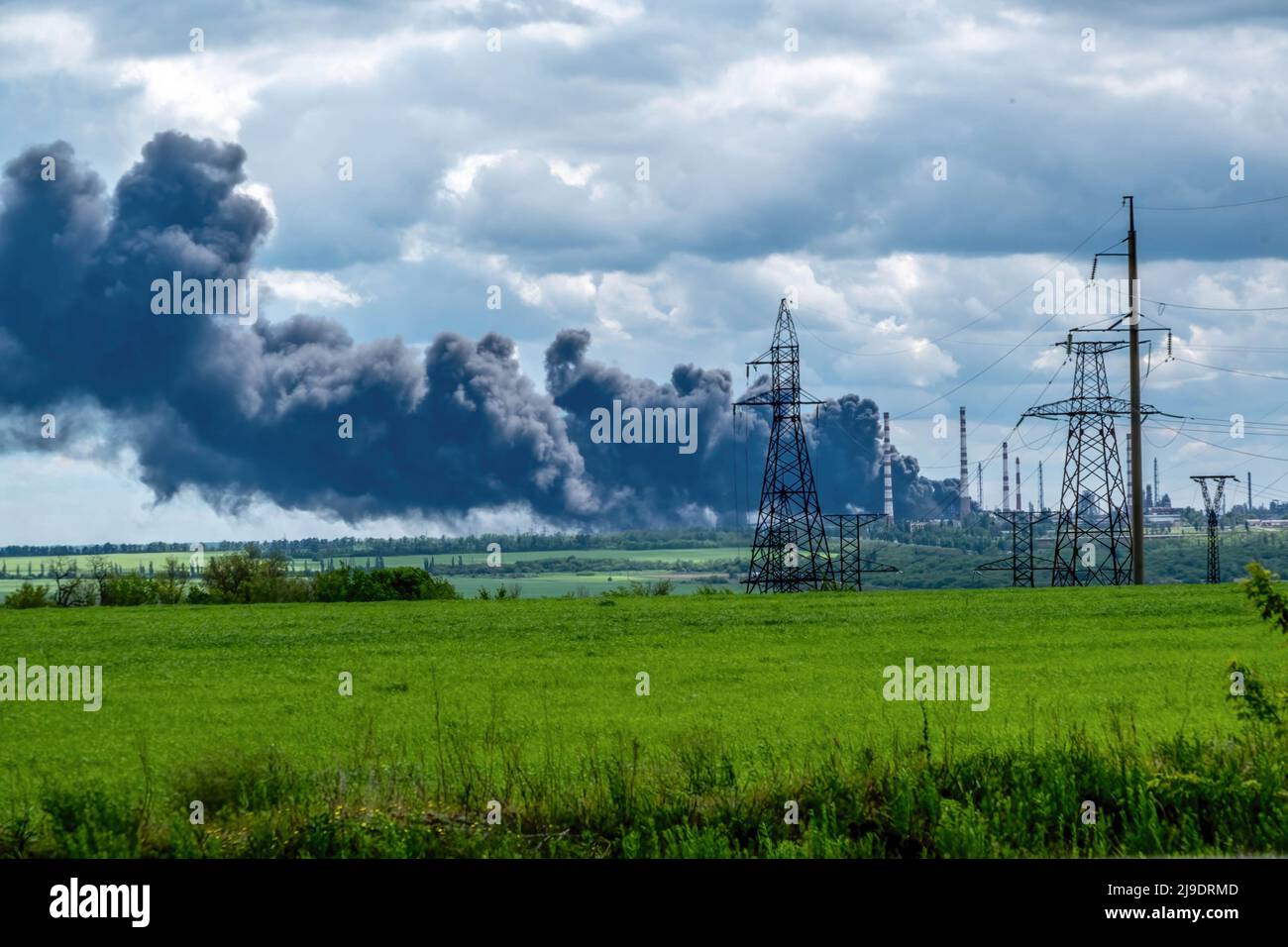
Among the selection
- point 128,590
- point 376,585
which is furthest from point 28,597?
point 376,585

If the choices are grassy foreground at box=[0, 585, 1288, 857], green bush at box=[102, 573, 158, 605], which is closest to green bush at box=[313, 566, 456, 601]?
green bush at box=[102, 573, 158, 605]

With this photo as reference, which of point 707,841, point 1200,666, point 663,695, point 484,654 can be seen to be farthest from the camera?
point 484,654

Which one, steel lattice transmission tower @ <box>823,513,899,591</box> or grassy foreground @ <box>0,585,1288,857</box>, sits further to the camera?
steel lattice transmission tower @ <box>823,513,899,591</box>

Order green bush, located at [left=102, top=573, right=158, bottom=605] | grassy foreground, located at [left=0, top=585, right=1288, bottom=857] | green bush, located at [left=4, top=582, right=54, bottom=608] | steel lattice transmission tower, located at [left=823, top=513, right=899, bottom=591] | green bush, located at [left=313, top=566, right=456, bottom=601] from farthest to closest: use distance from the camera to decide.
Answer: steel lattice transmission tower, located at [left=823, top=513, right=899, bottom=591] < green bush, located at [left=102, top=573, right=158, bottom=605] < green bush, located at [left=313, top=566, right=456, bottom=601] < green bush, located at [left=4, top=582, right=54, bottom=608] < grassy foreground, located at [left=0, top=585, right=1288, bottom=857]

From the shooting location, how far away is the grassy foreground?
48.9 ft

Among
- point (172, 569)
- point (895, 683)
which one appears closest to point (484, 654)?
point (895, 683)

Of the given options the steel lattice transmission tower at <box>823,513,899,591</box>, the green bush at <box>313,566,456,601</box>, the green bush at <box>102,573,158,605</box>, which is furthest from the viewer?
the steel lattice transmission tower at <box>823,513,899,591</box>

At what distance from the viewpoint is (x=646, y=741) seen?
2136 cm

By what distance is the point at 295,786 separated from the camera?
1612 centimetres

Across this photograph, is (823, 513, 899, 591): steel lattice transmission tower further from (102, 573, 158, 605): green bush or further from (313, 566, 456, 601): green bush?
(102, 573, 158, 605): green bush

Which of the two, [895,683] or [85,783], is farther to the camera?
[895,683]

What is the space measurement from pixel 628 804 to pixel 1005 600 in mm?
37895

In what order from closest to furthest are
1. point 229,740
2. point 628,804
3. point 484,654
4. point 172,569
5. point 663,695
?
point 628,804
point 229,740
point 663,695
point 484,654
point 172,569
